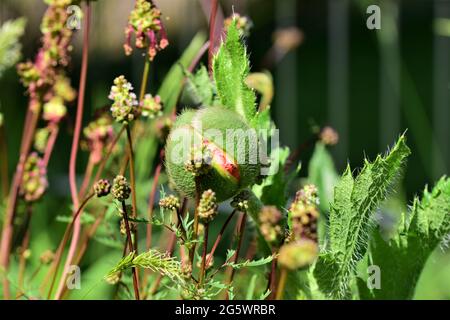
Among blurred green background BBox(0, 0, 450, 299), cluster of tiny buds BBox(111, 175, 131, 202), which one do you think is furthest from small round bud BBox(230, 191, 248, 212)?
blurred green background BBox(0, 0, 450, 299)

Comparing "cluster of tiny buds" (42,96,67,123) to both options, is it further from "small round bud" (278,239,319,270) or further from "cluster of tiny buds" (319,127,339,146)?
"small round bud" (278,239,319,270)

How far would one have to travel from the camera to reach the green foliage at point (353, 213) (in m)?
0.76

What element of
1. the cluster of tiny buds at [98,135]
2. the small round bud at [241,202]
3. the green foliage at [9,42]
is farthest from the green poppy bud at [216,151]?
the green foliage at [9,42]

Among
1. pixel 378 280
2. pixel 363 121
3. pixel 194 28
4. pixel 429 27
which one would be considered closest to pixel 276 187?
pixel 378 280

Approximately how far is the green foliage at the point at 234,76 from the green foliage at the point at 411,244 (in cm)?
20

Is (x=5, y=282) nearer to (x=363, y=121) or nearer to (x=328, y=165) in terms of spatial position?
(x=328, y=165)

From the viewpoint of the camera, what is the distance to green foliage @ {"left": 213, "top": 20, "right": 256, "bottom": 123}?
805mm

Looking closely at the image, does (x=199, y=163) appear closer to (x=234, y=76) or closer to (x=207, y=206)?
(x=207, y=206)

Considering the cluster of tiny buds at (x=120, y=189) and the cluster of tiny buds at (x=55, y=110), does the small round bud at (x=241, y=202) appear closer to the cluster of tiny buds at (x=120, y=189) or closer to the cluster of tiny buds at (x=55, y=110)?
the cluster of tiny buds at (x=120, y=189)

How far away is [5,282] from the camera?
96cm

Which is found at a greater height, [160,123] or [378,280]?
[160,123]

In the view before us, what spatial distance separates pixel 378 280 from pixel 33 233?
96 cm

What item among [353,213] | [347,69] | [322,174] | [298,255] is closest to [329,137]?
[322,174]

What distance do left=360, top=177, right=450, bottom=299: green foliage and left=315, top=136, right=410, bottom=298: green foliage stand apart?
0.04 metres
